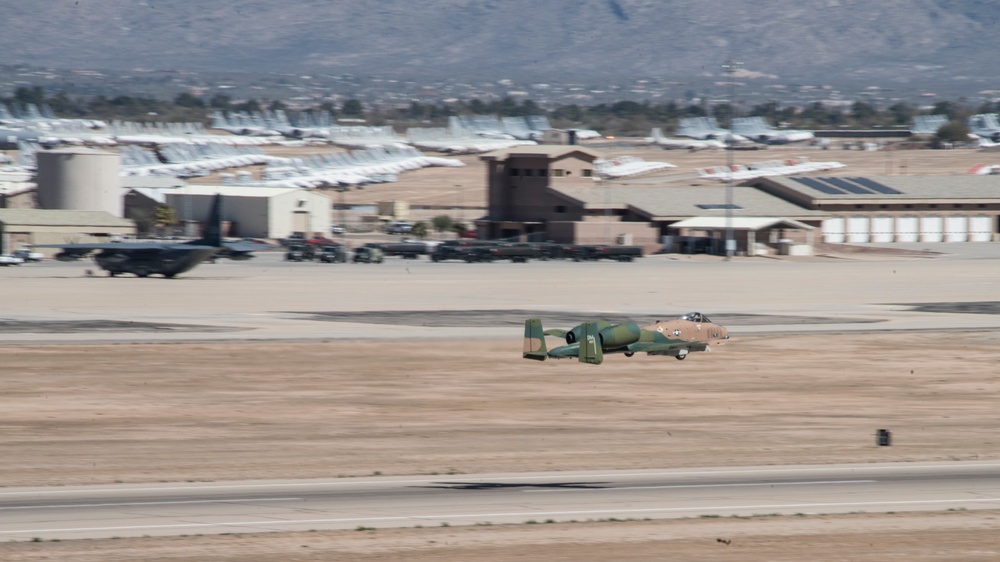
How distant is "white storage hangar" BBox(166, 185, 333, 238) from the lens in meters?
144

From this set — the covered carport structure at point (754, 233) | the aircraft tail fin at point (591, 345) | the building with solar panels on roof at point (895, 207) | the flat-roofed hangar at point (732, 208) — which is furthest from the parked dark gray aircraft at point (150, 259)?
the building with solar panels on roof at point (895, 207)

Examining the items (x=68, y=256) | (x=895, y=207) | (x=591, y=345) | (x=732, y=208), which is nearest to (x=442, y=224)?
(x=732, y=208)

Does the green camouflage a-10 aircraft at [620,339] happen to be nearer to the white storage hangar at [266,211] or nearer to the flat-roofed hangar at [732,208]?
the flat-roofed hangar at [732,208]

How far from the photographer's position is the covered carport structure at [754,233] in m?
125

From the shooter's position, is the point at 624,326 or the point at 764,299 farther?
the point at 764,299

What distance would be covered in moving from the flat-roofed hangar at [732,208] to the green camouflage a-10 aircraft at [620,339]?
303 ft

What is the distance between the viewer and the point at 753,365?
50.2 meters

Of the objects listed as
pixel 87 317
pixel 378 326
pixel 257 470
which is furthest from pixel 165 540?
pixel 87 317

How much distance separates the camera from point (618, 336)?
31.6 m

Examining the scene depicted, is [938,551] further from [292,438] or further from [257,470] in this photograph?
[292,438]

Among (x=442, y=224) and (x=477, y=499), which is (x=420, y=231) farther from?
(x=477, y=499)

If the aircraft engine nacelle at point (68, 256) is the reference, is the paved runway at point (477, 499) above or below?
below

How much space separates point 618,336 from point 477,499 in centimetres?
652

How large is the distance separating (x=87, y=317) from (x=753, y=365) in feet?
106
